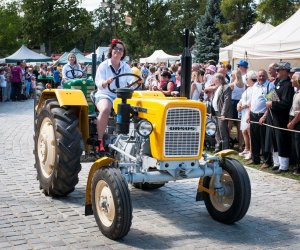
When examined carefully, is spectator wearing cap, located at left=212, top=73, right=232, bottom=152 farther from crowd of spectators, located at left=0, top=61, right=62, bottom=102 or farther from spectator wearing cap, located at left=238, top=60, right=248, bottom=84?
crowd of spectators, located at left=0, top=61, right=62, bottom=102

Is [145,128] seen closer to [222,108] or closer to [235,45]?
[222,108]

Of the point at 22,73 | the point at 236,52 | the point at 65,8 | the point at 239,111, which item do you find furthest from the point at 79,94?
the point at 65,8

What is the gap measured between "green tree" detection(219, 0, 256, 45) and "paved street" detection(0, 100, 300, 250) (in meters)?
45.3

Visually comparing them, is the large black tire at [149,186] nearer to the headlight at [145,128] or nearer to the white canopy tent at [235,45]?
the headlight at [145,128]

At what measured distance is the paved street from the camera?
15.8ft

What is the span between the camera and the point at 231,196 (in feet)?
17.5

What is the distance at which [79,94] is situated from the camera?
6422mm

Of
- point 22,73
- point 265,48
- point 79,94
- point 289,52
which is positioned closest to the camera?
point 79,94

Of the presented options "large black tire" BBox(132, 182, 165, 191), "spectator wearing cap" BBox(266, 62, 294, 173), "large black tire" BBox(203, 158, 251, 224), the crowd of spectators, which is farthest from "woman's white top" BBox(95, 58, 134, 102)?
the crowd of spectators

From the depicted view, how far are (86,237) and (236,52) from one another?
10890 millimetres

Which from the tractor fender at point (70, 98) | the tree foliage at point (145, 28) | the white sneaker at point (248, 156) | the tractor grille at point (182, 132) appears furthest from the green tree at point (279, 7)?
the tractor grille at point (182, 132)

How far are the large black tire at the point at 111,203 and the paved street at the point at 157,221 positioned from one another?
0.45 feet

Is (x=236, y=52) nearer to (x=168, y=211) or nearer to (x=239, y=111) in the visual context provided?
(x=239, y=111)

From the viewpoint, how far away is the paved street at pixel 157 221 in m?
4.81
